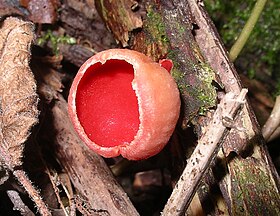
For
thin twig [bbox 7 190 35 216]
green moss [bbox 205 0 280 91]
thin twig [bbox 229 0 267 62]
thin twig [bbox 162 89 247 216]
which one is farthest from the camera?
green moss [bbox 205 0 280 91]

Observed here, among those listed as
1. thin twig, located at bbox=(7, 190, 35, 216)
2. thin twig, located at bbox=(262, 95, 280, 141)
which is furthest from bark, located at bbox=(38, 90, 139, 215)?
thin twig, located at bbox=(262, 95, 280, 141)

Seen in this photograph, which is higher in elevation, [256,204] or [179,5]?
[179,5]

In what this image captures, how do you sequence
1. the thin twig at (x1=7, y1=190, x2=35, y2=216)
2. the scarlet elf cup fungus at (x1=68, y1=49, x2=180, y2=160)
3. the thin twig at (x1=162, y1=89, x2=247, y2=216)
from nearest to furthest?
the thin twig at (x1=162, y1=89, x2=247, y2=216) < the scarlet elf cup fungus at (x1=68, y1=49, x2=180, y2=160) < the thin twig at (x1=7, y1=190, x2=35, y2=216)

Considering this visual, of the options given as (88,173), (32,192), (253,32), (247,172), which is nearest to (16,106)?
(32,192)

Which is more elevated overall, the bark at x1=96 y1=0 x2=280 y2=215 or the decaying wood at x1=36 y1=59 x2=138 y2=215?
the bark at x1=96 y1=0 x2=280 y2=215

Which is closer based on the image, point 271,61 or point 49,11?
point 49,11

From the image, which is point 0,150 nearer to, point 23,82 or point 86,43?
point 23,82

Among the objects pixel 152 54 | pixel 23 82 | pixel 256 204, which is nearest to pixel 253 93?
pixel 152 54

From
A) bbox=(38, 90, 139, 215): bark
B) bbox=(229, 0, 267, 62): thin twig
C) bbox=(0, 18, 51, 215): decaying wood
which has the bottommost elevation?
bbox=(38, 90, 139, 215): bark

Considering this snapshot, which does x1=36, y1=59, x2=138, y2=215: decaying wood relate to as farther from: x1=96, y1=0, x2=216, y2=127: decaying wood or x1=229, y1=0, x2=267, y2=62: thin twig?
x1=229, y1=0, x2=267, y2=62: thin twig
